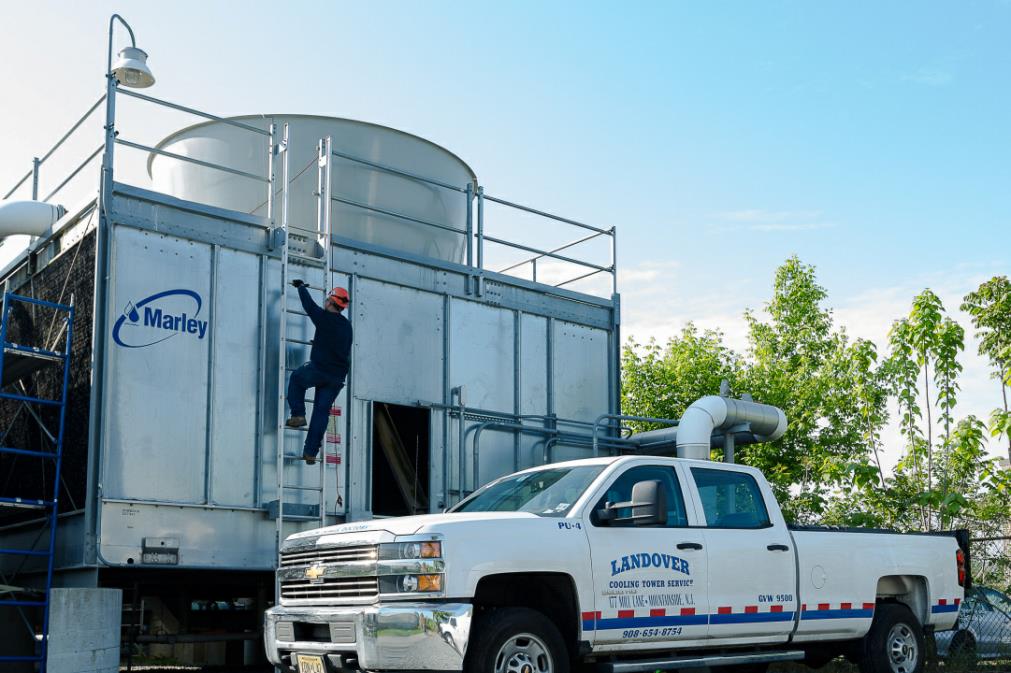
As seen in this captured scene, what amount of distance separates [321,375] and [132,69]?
12.4 ft

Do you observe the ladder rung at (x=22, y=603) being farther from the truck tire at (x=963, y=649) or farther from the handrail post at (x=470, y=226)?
the truck tire at (x=963, y=649)

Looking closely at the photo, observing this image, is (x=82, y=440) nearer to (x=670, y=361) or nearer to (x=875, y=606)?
(x=875, y=606)

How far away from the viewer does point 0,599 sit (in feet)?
32.8

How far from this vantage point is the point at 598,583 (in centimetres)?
784

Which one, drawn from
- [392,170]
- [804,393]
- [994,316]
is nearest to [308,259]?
[392,170]

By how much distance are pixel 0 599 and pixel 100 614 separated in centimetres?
102

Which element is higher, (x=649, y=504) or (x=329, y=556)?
(x=649, y=504)

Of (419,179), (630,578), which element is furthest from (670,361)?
(630,578)

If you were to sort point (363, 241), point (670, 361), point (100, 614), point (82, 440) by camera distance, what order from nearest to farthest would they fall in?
1. point (100, 614)
2. point (82, 440)
3. point (363, 241)
4. point (670, 361)

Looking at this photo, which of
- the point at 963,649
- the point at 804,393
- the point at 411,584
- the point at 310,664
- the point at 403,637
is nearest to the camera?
the point at 403,637

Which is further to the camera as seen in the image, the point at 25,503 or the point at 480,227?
the point at 480,227

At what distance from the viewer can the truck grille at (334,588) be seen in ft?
24.0

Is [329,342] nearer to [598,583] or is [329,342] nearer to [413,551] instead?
[413,551]

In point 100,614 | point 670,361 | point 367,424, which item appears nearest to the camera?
point 100,614
